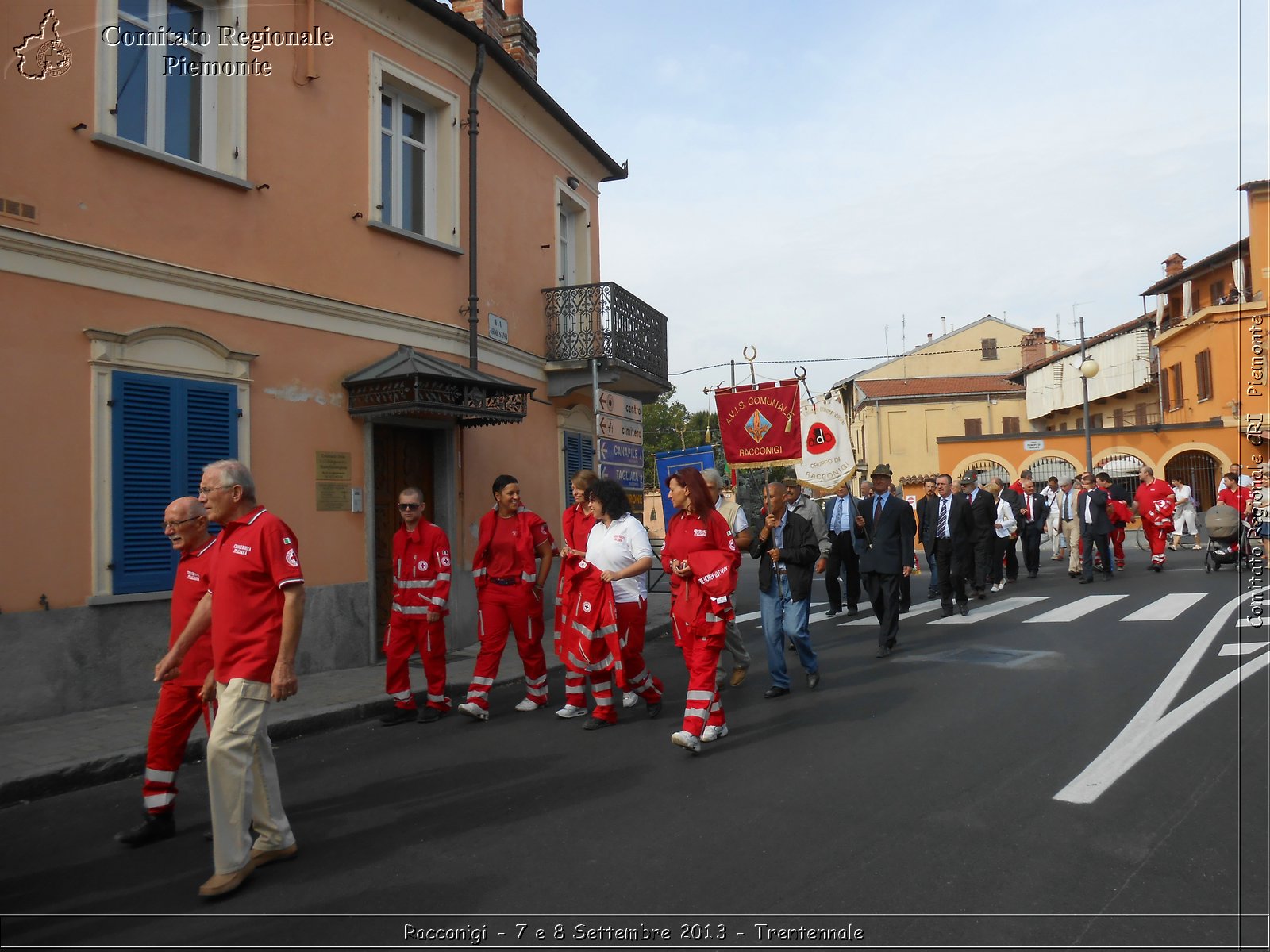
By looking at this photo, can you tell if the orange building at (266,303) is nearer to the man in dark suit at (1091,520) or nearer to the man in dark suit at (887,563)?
the man in dark suit at (887,563)

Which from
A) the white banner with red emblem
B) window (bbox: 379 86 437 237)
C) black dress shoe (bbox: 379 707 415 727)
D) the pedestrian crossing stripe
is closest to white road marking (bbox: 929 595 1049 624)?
the pedestrian crossing stripe

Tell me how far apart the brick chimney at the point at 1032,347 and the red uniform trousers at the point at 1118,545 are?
36907mm

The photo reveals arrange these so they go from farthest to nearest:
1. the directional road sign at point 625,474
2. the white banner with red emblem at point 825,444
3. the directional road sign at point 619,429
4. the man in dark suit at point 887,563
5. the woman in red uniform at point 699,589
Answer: the white banner with red emblem at point 825,444, the directional road sign at point 619,429, the directional road sign at point 625,474, the man in dark suit at point 887,563, the woman in red uniform at point 699,589

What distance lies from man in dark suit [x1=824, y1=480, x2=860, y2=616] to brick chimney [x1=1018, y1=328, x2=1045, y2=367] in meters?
43.7

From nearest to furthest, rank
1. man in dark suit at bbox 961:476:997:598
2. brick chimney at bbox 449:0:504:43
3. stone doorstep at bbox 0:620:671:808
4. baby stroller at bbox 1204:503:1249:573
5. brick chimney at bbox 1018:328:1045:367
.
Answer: stone doorstep at bbox 0:620:671:808 → man in dark suit at bbox 961:476:997:598 → brick chimney at bbox 449:0:504:43 → baby stroller at bbox 1204:503:1249:573 → brick chimney at bbox 1018:328:1045:367

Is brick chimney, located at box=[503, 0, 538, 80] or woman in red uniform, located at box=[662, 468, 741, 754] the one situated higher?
brick chimney, located at box=[503, 0, 538, 80]

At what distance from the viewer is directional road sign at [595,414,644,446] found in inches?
570

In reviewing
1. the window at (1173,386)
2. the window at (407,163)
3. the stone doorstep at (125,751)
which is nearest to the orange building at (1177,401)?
the window at (1173,386)

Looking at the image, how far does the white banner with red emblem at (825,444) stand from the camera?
15.5 m

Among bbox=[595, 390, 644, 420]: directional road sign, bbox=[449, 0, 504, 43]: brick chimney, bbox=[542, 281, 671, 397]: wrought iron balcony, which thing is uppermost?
bbox=[449, 0, 504, 43]: brick chimney

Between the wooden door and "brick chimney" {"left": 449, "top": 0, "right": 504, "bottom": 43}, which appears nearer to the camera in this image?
the wooden door

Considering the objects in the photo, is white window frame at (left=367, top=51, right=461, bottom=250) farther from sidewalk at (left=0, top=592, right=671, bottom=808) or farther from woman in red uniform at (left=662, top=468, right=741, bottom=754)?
woman in red uniform at (left=662, top=468, right=741, bottom=754)

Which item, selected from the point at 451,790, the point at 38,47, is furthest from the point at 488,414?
the point at 451,790

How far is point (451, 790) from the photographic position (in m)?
5.57
